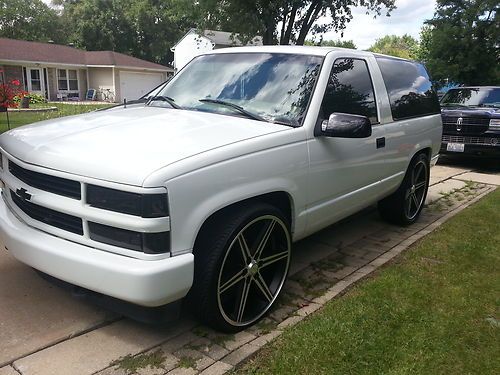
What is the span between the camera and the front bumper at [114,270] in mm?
2498

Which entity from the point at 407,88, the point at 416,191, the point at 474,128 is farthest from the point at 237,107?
the point at 474,128

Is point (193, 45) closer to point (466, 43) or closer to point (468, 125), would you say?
point (466, 43)

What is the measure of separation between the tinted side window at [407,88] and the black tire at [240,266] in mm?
2226

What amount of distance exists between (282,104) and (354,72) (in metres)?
1.08

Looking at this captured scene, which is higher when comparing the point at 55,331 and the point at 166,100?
the point at 166,100

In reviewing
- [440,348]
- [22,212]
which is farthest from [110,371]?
[440,348]

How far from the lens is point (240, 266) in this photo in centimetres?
317

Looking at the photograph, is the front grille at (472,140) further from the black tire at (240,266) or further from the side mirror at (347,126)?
the black tire at (240,266)

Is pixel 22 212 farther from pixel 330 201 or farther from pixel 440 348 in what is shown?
pixel 440 348

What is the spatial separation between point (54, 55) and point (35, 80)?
2.63 m

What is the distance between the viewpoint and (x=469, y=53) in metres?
20.6

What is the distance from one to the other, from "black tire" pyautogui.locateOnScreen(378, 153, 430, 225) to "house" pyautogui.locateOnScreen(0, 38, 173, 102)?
32888 mm

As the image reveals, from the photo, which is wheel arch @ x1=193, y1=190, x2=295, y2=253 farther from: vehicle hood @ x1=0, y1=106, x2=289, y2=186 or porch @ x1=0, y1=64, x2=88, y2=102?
porch @ x1=0, y1=64, x2=88, y2=102

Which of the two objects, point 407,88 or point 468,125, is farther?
point 468,125
